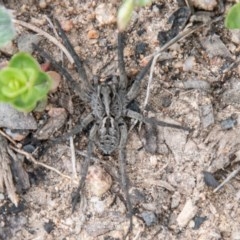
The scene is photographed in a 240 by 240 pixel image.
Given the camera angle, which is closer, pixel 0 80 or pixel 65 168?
pixel 0 80

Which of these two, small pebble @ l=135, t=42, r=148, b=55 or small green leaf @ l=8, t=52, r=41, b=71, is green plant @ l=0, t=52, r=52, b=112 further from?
small pebble @ l=135, t=42, r=148, b=55

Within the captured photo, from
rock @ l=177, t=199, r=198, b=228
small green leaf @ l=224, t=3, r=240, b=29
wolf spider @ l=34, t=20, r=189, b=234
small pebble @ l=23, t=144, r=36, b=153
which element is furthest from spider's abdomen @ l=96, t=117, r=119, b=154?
small green leaf @ l=224, t=3, r=240, b=29

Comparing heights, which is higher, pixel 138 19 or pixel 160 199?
pixel 138 19

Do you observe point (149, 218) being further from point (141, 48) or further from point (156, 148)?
point (141, 48)

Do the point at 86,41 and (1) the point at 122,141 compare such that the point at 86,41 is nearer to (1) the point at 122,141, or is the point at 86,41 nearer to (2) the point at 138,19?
(2) the point at 138,19

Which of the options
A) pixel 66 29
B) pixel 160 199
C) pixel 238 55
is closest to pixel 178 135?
Answer: pixel 160 199

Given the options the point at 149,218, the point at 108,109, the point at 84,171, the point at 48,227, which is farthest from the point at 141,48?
the point at 48,227

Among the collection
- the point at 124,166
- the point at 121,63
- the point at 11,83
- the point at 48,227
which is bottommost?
the point at 48,227
